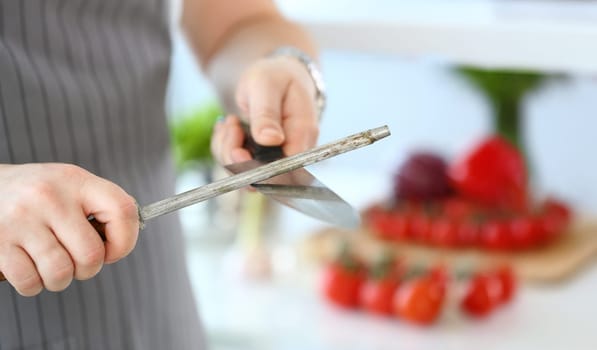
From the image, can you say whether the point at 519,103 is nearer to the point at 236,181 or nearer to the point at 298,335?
the point at 298,335

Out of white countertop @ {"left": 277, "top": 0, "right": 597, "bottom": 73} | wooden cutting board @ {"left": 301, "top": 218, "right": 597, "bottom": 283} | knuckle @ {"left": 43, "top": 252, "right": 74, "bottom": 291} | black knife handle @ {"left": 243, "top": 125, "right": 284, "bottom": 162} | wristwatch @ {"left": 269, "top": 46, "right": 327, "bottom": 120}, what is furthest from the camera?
wooden cutting board @ {"left": 301, "top": 218, "right": 597, "bottom": 283}

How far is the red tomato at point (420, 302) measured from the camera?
1257 mm

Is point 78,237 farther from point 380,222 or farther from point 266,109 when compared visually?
point 380,222

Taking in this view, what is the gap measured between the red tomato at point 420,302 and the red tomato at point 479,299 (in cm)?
3

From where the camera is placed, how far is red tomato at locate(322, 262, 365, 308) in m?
1.32

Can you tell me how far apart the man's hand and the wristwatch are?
1 cm

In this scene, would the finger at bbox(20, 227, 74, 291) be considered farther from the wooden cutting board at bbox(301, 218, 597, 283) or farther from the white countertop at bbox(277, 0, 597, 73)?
the wooden cutting board at bbox(301, 218, 597, 283)

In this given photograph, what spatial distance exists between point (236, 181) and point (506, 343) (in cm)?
78

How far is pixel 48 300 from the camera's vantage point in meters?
0.67

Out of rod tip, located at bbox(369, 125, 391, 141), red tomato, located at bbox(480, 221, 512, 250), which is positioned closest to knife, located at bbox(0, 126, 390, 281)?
rod tip, located at bbox(369, 125, 391, 141)

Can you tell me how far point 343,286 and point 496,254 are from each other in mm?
247

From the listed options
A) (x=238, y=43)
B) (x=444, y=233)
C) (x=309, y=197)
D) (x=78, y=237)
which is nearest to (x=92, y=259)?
(x=78, y=237)

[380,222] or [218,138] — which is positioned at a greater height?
[380,222]

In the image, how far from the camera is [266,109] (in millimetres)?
687
